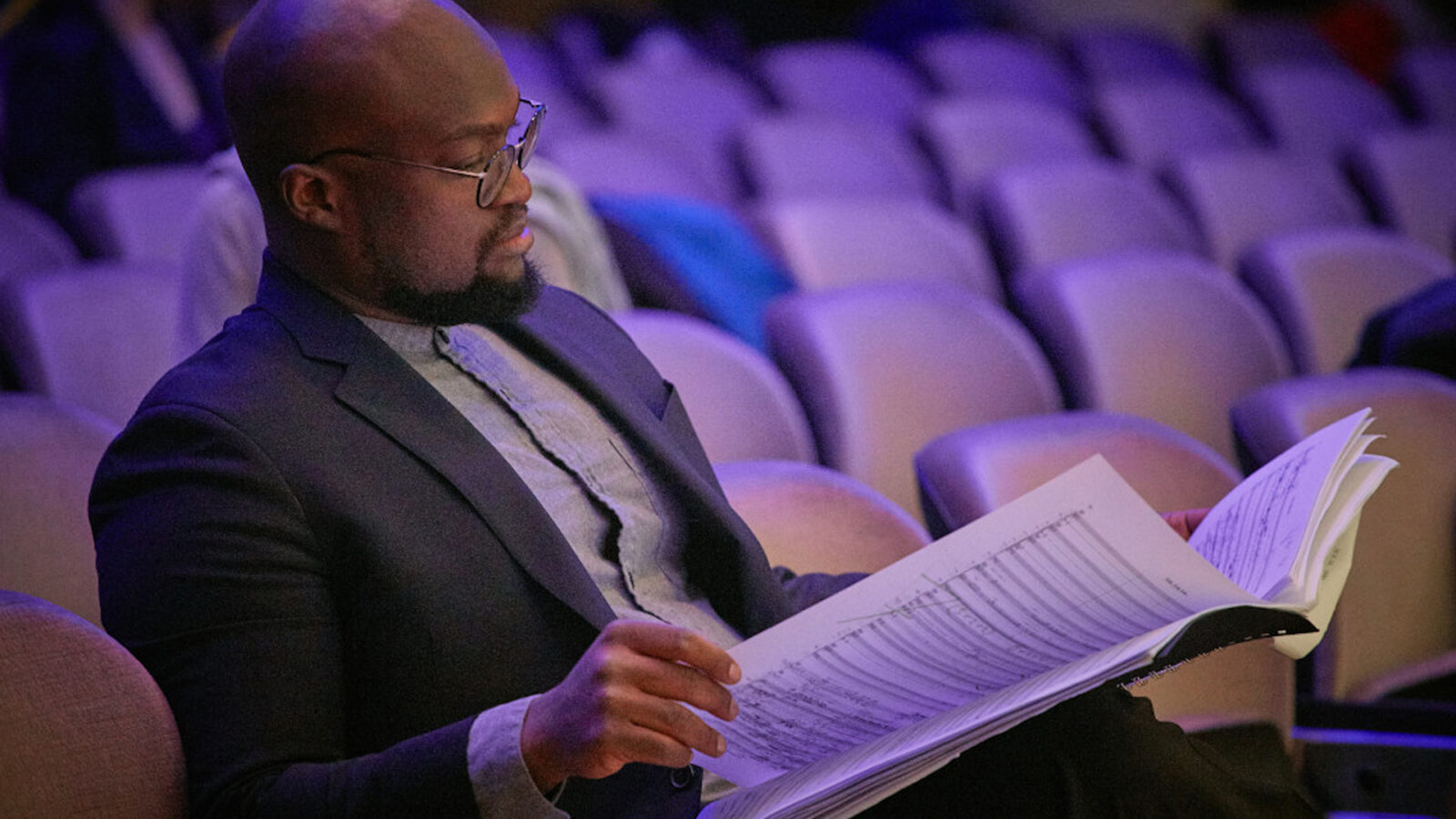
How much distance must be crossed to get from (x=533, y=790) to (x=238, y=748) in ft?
0.58

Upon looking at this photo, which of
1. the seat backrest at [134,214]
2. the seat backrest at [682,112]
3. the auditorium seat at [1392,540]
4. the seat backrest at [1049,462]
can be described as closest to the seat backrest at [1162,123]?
the seat backrest at [682,112]

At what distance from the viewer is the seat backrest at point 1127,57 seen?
4.51 m

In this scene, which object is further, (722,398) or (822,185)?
(822,185)

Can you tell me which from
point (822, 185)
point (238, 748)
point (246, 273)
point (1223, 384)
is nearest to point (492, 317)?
point (238, 748)

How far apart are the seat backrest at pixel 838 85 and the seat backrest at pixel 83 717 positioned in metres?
3.23

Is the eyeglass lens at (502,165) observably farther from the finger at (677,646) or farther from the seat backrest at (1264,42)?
the seat backrest at (1264,42)

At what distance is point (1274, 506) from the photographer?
89 centimetres

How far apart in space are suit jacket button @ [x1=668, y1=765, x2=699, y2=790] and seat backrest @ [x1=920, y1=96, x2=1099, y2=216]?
2371 mm

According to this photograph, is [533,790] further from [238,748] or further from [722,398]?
[722,398]

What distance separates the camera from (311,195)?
96 cm

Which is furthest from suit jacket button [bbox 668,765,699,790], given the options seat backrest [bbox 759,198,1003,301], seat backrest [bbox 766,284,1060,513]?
seat backrest [bbox 759,198,1003,301]

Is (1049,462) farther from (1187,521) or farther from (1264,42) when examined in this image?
(1264,42)

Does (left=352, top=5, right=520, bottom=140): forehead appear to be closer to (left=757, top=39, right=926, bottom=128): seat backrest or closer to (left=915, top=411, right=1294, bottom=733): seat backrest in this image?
(left=915, top=411, right=1294, bottom=733): seat backrest

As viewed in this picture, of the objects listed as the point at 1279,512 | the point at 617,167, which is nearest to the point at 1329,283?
the point at 617,167
